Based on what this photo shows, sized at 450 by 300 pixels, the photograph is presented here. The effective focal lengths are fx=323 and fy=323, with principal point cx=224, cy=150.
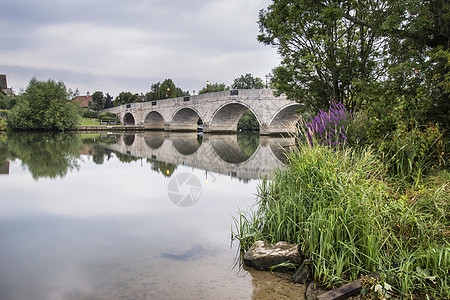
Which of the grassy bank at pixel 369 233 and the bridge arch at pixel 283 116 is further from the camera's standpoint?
the bridge arch at pixel 283 116

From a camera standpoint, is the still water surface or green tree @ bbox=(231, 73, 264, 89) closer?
the still water surface

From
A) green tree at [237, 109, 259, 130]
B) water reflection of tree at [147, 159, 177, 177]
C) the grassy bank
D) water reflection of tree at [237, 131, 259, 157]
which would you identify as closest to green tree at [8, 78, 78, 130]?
water reflection of tree at [237, 131, 259, 157]

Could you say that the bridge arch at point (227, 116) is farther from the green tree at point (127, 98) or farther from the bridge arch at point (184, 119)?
the green tree at point (127, 98)

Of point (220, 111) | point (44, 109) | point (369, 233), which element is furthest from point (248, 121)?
point (369, 233)

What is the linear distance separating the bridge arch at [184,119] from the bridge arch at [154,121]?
4.71 m

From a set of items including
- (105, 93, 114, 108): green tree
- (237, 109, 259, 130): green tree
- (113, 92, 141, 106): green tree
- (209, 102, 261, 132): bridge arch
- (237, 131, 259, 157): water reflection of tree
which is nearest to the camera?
(237, 131, 259, 157): water reflection of tree

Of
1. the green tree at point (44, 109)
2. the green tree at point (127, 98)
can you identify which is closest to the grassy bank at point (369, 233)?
the green tree at point (44, 109)

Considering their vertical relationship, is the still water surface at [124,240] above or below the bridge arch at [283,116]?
below

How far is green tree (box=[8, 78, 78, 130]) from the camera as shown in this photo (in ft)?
109

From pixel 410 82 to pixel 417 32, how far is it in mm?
742

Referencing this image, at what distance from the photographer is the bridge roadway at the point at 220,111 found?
29922mm

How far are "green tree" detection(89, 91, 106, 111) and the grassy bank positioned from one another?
80641 millimetres

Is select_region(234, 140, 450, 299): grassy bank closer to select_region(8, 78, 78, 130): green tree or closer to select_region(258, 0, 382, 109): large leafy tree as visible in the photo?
select_region(258, 0, 382, 109): large leafy tree

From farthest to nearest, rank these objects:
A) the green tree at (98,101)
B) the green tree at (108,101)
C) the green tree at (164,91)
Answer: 1. the green tree at (108,101)
2. the green tree at (98,101)
3. the green tree at (164,91)
